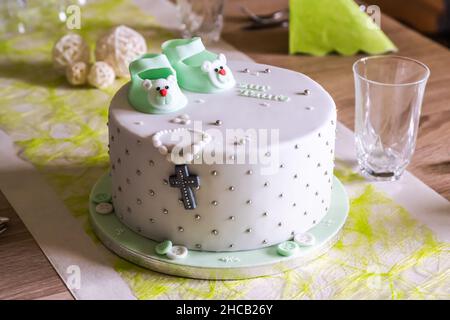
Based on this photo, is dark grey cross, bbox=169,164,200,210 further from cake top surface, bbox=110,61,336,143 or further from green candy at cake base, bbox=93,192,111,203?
green candy at cake base, bbox=93,192,111,203

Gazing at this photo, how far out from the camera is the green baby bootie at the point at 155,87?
1009 millimetres

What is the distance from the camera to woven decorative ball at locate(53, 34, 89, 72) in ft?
4.75

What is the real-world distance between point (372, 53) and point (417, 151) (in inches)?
13.7

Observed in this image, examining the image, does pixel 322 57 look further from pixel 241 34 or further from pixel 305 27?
pixel 241 34

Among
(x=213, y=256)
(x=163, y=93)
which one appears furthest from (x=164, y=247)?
(x=163, y=93)

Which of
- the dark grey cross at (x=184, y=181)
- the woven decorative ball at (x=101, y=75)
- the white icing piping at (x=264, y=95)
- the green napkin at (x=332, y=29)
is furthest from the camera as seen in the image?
the green napkin at (x=332, y=29)

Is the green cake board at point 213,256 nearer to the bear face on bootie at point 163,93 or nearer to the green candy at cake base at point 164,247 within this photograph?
the green candy at cake base at point 164,247

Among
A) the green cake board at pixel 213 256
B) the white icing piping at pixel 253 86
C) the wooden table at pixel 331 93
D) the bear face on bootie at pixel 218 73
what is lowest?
the wooden table at pixel 331 93

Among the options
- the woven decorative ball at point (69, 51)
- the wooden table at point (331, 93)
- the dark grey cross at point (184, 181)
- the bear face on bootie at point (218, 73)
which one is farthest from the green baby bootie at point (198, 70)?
the woven decorative ball at point (69, 51)

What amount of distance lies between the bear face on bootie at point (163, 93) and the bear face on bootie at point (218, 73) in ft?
0.18

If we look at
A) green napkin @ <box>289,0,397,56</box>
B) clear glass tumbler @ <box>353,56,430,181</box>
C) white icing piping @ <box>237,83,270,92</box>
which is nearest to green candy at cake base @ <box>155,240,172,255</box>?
white icing piping @ <box>237,83,270,92</box>

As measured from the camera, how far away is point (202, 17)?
5.24 ft

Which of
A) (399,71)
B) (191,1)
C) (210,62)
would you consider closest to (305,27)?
(191,1)
